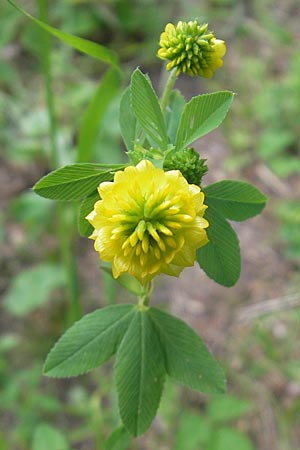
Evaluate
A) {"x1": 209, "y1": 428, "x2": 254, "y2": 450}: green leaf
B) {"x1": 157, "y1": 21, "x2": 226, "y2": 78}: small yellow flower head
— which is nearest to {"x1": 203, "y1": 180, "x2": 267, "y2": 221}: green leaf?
{"x1": 157, "y1": 21, "x2": 226, "y2": 78}: small yellow flower head

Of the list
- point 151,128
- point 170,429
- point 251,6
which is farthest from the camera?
point 251,6

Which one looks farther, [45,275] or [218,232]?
[45,275]

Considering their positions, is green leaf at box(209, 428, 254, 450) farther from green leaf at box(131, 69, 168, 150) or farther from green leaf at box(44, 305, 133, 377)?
green leaf at box(131, 69, 168, 150)

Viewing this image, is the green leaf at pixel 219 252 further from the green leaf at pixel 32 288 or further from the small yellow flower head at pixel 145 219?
the green leaf at pixel 32 288

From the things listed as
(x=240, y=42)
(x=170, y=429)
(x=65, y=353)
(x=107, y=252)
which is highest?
(x=240, y=42)

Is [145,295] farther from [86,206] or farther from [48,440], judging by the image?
[48,440]

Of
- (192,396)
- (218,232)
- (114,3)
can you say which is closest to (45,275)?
(192,396)

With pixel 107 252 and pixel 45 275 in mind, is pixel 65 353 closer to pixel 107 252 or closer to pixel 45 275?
pixel 107 252

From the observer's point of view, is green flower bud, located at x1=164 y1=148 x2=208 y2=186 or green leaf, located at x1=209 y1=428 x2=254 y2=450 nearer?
green flower bud, located at x1=164 y1=148 x2=208 y2=186
